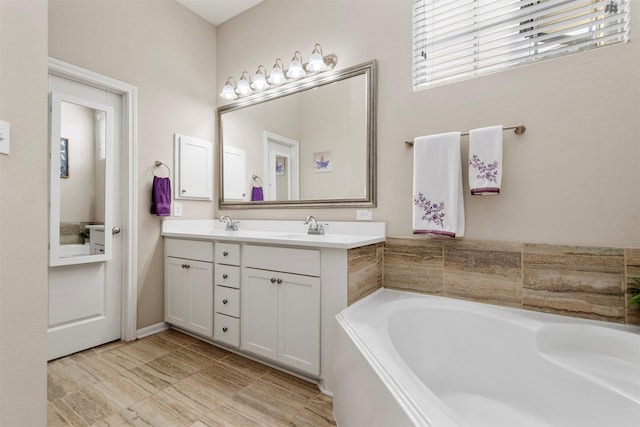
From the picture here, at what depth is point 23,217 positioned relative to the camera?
1.06 m

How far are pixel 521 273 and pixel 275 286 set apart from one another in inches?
54.7

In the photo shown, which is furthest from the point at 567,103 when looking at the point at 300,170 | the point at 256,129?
the point at 256,129

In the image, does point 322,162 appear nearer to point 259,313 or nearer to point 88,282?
point 259,313

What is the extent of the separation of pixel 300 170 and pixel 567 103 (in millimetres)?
1689

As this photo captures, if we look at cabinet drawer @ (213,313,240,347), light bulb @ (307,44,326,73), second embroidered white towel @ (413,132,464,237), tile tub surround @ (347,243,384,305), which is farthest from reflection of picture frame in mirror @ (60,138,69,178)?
second embroidered white towel @ (413,132,464,237)

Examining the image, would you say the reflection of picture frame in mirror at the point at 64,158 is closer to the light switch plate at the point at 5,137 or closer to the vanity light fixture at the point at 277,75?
the light switch plate at the point at 5,137

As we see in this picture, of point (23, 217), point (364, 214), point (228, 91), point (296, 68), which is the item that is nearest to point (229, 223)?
point (228, 91)

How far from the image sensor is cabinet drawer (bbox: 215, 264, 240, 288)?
2002 millimetres

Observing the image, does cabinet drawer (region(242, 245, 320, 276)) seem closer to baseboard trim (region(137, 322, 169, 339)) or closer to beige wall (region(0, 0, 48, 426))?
beige wall (region(0, 0, 48, 426))

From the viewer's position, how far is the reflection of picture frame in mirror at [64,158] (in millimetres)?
1993

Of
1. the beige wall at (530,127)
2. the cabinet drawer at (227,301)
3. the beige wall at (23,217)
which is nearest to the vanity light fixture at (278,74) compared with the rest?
the beige wall at (530,127)

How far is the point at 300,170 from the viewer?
2.39 m

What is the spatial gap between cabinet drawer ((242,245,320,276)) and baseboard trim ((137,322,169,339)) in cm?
116

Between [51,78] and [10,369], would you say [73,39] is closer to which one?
[51,78]
